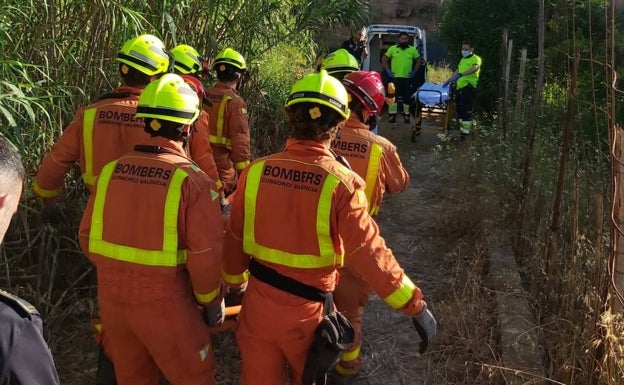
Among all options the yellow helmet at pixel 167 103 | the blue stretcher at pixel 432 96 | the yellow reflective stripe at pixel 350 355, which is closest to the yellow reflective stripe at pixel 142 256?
the yellow helmet at pixel 167 103

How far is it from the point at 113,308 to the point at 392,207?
4.24 metres

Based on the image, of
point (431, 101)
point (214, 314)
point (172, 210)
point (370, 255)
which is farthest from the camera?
point (431, 101)

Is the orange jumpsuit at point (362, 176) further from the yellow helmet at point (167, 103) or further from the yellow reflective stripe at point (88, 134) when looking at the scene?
the yellow reflective stripe at point (88, 134)

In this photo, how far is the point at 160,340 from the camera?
268cm

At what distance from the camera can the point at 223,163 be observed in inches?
192

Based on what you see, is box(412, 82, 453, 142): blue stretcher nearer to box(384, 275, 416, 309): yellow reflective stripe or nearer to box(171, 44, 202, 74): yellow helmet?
box(171, 44, 202, 74): yellow helmet

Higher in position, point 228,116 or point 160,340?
point 228,116

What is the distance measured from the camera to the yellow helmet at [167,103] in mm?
2738

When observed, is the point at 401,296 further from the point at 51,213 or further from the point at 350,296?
the point at 51,213

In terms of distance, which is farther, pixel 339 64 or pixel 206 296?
pixel 339 64

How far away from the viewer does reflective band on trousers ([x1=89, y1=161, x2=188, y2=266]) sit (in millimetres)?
2609

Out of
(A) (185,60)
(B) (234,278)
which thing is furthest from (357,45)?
(B) (234,278)

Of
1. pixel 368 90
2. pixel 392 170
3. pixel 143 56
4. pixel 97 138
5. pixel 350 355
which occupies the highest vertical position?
pixel 143 56

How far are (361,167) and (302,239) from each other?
85 cm
